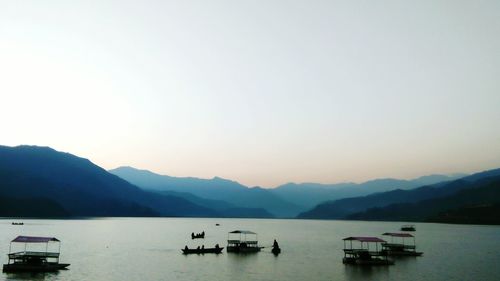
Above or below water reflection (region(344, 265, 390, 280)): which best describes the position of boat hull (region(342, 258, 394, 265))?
above

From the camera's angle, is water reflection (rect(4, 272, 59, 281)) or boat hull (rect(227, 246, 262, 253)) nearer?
water reflection (rect(4, 272, 59, 281))

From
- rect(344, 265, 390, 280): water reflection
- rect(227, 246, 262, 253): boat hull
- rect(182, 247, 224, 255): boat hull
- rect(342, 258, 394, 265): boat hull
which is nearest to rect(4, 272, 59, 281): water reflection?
rect(182, 247, 224, 255): boat hull

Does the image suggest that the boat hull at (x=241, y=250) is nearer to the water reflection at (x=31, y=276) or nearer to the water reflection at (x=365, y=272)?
the water reflection at (x=365, y=272)

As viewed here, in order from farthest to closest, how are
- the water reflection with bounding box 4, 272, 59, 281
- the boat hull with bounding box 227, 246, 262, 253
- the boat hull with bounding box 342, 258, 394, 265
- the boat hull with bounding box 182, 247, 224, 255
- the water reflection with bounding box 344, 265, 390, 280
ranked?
the boat hull with bounding box 227, 246, 262, 253 < the boat hull with bounding box 182, 247, 224, 255 < the boat hull with bounding box 342, 258, 394, 265 < the water reflection with bounding box 344, 265, 390, 280 < the water reflection with bounding box 4, 272, 59, 281

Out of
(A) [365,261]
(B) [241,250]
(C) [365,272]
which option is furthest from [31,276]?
(A) [365,261]

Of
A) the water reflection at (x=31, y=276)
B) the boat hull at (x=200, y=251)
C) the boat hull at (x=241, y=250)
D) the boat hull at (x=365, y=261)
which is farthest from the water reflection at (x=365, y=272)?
the water reflection at (x=31, y=276)

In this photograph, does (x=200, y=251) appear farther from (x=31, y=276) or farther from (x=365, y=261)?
(x=31, y=276)

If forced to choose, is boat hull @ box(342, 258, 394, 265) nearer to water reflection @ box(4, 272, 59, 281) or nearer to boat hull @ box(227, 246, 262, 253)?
boat hull @ box(227, 246, 262, 253)

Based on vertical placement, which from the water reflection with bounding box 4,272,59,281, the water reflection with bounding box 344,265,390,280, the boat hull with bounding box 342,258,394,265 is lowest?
the water reflection with bounding box 344,265,390,280

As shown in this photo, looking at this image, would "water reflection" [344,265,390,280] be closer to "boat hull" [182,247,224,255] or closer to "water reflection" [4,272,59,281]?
"boat hull" [182,247,224,255]

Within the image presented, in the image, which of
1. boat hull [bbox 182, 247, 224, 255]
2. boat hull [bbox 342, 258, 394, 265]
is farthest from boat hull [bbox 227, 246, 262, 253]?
boat hull [bbox 342, 258, 394, 265]

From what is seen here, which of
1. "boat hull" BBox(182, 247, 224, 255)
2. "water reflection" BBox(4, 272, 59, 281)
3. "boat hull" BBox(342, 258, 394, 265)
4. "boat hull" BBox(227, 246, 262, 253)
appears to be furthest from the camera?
"boat hull" BBox(227, 246, 262, 253)

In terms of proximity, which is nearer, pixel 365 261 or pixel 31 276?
pixel 31 276

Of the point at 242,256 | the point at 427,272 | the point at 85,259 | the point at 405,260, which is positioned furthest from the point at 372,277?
the point at 85,259
